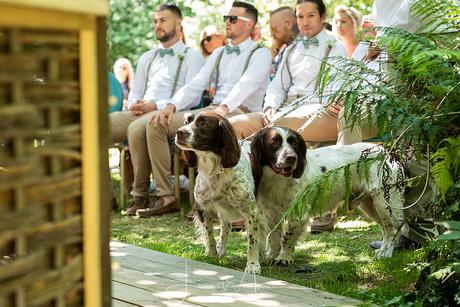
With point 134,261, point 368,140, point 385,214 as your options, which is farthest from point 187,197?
point 134,261

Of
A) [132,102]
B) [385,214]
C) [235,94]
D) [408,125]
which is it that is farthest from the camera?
[132,102]

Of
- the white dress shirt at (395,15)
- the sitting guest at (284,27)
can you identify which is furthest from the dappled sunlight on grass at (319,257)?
the sitting guest at (284,27)

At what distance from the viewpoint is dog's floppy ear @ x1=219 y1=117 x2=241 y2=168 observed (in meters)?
5.71

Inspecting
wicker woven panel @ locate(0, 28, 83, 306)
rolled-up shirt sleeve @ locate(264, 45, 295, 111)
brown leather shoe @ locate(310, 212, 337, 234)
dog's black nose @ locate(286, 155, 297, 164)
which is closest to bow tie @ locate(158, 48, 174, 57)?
rolled-up shirt sleeve @ locate(264, 45, 295, 111)

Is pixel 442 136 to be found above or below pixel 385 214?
above

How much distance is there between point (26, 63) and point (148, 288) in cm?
263

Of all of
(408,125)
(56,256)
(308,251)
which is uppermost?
(408,125)

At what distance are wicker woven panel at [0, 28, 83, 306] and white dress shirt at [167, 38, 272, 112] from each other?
6.53m

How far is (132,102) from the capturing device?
9273 mm

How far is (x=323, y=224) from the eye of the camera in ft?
24.3

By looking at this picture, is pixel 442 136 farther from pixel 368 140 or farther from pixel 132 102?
pixel 132 102

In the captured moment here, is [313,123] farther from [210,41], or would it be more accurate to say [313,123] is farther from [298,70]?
[210,41]

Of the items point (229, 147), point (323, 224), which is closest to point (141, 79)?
point (323, 224)

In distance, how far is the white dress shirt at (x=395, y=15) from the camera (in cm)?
601
